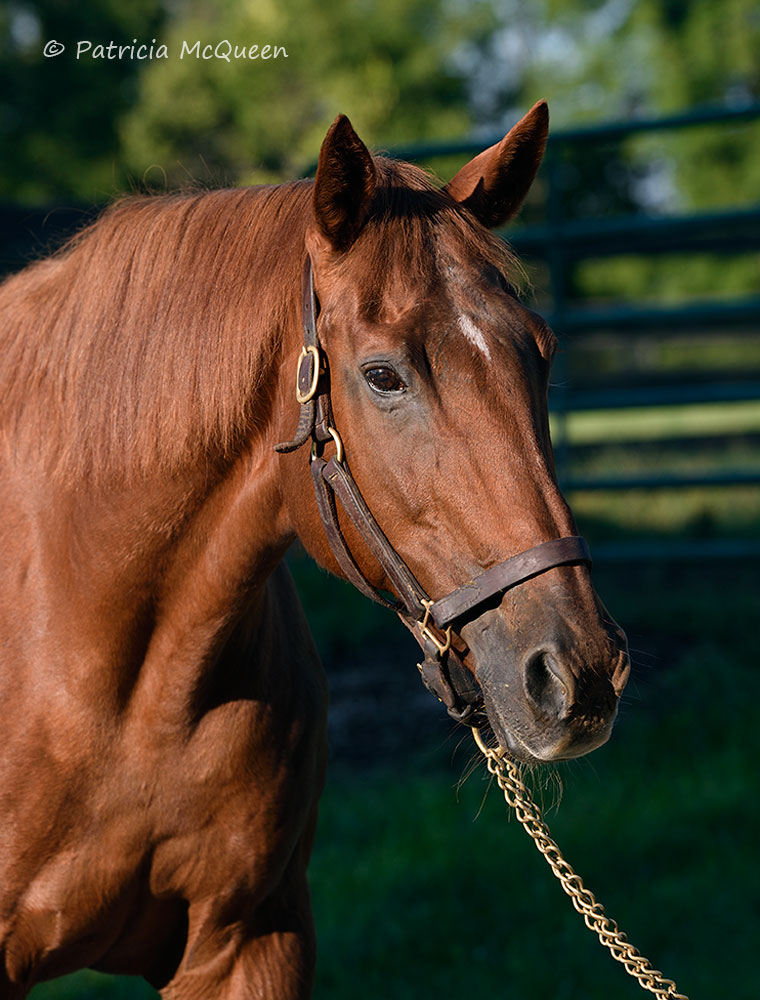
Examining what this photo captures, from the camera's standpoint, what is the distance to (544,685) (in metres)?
1.72

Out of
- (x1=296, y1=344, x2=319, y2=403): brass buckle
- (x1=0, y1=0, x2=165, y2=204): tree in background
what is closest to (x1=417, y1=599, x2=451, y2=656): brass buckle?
(x1=296, y1=344, x2=319, y2=403): brass buckle

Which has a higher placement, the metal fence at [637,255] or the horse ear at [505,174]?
the horse ear at [505,174]

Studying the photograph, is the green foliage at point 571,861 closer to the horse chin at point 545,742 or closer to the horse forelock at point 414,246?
the horse chin at point 545,742

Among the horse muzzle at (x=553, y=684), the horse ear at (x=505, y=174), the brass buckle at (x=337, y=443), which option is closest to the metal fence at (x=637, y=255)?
the horse ear at (x=505, y=174)

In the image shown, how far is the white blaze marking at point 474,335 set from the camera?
1.82 meters

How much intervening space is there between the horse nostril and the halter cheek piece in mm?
139

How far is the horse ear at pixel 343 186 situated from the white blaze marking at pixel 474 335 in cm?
28

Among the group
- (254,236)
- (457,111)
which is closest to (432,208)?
(254,236)

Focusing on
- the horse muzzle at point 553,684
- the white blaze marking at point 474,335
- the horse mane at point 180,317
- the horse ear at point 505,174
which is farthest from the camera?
the horse ear at point 505,174

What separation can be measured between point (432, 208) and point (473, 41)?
1229 inches

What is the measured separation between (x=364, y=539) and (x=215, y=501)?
0.36 m

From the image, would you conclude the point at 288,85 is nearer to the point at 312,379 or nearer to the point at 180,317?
the point at 180,317

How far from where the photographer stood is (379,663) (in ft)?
21.0

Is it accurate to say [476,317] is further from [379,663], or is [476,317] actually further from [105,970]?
[379,663]
